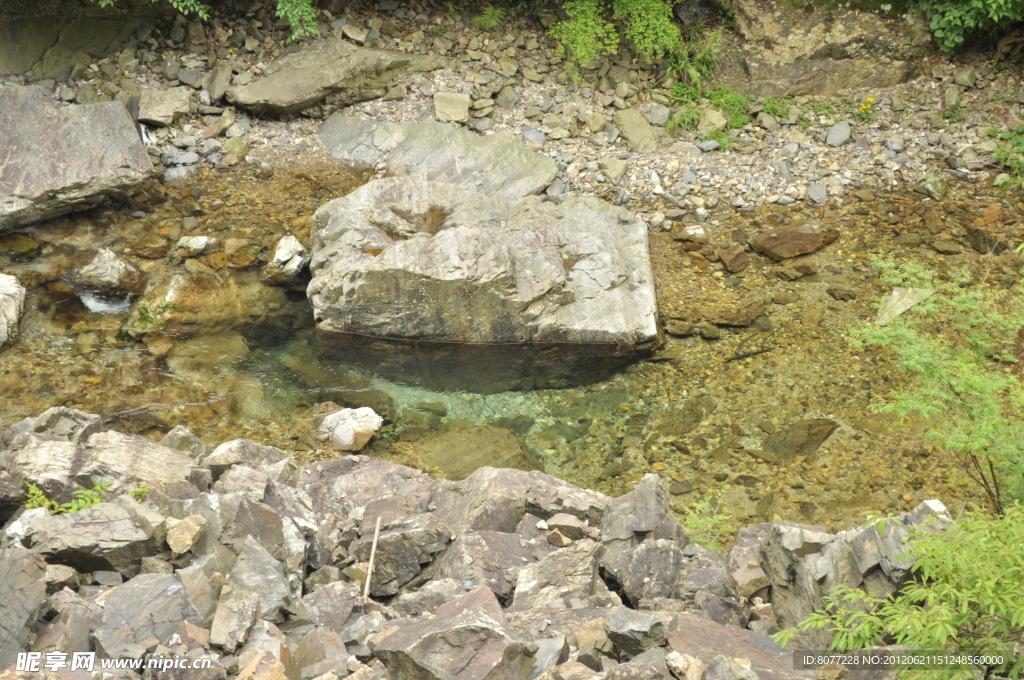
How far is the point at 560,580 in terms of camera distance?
15.5 ft

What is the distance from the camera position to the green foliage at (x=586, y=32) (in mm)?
11492

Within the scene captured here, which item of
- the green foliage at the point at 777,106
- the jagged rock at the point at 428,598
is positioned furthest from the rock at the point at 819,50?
the jagged rock at the point at 428,598

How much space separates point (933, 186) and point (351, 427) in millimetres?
7913

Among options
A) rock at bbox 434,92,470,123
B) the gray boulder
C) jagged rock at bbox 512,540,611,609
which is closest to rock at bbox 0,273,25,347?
the gray boulder

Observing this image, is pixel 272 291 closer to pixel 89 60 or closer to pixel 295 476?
pixel 295 476

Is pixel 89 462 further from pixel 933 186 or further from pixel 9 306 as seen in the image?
pixel 933 186

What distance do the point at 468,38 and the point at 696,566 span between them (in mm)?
9734

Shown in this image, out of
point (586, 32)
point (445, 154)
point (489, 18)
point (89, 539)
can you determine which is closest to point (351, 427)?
point (89, 539)

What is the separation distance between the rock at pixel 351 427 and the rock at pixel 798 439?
3730mm

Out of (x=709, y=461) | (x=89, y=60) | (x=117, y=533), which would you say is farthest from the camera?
(x=89, y=60)

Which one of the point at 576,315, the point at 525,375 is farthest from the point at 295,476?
the point at 576,315

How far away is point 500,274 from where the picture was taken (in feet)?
27.1

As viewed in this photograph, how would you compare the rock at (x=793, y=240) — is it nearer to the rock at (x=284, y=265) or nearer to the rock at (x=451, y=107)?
the rock at (x=451, y=107)

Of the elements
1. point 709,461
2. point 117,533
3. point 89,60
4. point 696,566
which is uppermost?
point 89,60
